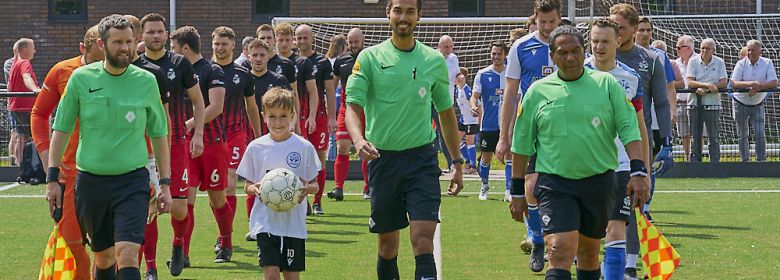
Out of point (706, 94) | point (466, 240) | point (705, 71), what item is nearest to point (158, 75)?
point (466, 240)

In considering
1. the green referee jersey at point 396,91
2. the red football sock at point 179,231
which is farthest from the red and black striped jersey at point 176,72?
the green referee jersey at point 396,91

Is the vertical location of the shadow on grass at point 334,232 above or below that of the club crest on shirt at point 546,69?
below

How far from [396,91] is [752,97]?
13411 millimetres

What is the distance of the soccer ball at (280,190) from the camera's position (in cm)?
805

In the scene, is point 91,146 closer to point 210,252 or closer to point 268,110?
point 268,110

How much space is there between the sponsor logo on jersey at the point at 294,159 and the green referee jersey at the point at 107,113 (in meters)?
1.01

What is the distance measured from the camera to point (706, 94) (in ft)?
65.9

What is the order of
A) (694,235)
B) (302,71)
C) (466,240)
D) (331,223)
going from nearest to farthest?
1. (466,240)
2. (694,235)
3. (331,223)
4. (302,71)

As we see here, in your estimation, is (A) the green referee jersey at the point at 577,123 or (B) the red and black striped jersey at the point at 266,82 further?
(B) the red and black striped jersey at the point at 266,82

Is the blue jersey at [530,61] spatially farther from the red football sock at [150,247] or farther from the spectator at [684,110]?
the spectator at [684,110]

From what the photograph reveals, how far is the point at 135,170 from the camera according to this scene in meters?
7.75

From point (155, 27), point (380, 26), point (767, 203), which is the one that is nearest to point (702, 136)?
point (767, 203)

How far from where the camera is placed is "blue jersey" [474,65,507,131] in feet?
50.4

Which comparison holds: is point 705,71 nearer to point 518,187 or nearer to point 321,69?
point 321,69
